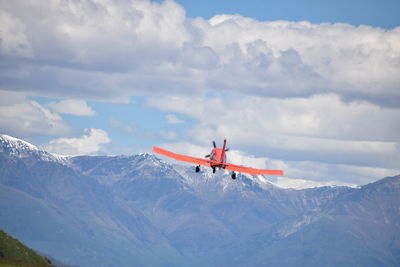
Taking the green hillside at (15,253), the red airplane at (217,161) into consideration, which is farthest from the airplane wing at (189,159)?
the green hillside at (15,253)

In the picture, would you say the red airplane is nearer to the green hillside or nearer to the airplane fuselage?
the airplane fuselage

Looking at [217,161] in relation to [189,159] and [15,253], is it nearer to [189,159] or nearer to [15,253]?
[189,159]

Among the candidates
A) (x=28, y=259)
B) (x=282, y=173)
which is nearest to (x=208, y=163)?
(x=282, y=173)

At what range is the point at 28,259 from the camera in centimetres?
18100

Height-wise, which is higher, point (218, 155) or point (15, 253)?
point (218, 155)

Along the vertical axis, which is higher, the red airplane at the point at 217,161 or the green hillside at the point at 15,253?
the red airplane at the point at 217,161

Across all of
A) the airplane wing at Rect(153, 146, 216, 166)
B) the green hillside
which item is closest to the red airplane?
the airplane wing at Rect(153, 146, 216, 166)

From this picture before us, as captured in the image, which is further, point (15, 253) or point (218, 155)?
point (15, 253)

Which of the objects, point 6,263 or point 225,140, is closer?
point 6,263

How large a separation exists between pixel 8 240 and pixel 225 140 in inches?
2694

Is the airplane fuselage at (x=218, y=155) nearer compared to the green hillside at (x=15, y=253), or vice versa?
the airplane fuselage at (x=218, y=155)

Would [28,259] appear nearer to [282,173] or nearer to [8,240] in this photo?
[8,240]

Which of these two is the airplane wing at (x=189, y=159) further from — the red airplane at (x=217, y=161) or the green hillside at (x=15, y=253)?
the green hillside at (x=15, y=253)

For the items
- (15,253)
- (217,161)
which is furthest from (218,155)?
(15,253)
